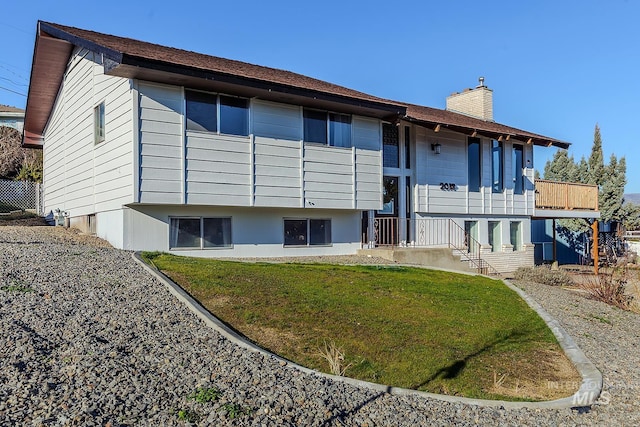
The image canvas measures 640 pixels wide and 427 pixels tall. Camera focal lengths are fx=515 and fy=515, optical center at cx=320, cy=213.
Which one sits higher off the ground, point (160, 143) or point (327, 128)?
point (327, 128)

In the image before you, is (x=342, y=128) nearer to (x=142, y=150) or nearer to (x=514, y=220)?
(x=142, y=150)

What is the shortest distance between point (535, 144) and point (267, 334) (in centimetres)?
1830

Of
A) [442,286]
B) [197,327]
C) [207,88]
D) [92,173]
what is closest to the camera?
[197,327]

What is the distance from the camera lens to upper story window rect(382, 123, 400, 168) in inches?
685

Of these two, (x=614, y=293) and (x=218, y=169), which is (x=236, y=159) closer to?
(x=218, y=169)

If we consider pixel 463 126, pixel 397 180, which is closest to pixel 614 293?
pixel 463 126

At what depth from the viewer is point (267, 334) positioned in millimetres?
6336

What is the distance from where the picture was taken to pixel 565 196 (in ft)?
75.0

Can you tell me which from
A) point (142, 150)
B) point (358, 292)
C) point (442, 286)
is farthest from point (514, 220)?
point (142, 150)

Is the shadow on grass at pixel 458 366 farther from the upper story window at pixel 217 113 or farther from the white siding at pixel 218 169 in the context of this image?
the upper story window at pixel 217 113

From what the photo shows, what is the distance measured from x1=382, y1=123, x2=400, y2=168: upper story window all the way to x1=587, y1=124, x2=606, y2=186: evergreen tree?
24.3m

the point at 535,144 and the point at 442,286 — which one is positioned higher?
the point at 535,144

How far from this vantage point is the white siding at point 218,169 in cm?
1199

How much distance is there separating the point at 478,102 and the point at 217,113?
1496 cm
